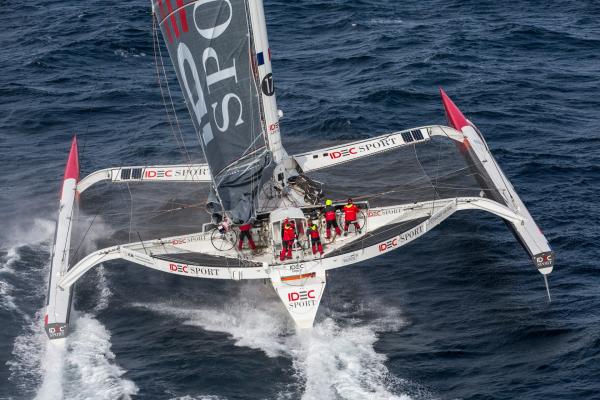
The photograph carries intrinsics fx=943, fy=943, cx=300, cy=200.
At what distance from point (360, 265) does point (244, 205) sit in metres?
3.71

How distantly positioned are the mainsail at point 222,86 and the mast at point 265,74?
21 centimetres

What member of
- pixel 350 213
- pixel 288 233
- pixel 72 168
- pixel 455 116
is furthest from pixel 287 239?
pixel 455 116

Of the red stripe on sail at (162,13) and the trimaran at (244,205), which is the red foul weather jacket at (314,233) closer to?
the trimaran at (244,205)

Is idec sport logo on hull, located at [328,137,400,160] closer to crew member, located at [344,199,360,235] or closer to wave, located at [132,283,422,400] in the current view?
crew member, located at [344,199,360,235]

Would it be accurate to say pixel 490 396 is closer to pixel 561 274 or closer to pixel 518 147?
pixel 561 274

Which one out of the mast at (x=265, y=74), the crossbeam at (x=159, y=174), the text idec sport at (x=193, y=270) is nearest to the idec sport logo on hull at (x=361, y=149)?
the mast at (x=265, y=74)

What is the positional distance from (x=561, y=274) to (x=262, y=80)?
25.7 feet

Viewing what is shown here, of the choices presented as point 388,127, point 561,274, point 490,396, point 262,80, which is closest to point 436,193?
point 561,274

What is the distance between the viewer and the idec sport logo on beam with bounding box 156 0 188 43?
19.1 meters

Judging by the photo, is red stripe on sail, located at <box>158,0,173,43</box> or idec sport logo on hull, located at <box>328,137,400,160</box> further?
idec sport logo on hull, located at <box>328,137,400,160</box>

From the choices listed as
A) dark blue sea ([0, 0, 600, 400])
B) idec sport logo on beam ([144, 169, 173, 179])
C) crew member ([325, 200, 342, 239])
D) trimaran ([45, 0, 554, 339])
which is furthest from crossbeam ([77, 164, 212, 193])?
crew member ([325, 200, 342, 239])

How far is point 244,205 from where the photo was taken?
19703 millimetres

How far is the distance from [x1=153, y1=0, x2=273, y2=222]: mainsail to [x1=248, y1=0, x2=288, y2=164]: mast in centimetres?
21

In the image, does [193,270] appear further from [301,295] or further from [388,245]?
[388,245]
